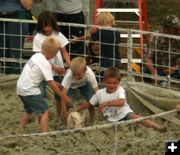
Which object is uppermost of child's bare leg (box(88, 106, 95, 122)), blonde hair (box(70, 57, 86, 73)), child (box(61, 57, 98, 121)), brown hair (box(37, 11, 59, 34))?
brown hair (box(37, 11, 59, 34))

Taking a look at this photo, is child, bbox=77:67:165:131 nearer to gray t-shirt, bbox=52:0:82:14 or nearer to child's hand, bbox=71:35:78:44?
child's hand, bbox=71:35:78:44

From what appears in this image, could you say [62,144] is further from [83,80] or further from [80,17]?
[80,17]

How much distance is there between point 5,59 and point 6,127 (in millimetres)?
1747

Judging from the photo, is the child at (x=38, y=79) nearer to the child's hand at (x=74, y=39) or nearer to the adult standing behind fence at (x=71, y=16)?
the child's hand at (x=74, y=39)

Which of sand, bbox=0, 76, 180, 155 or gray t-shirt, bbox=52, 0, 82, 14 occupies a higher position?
gray t-shirt, bbox=52, 0, 82, 14

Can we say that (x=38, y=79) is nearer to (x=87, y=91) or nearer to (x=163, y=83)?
(x=87, y=91)

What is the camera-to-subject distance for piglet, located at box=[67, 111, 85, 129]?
6.86 meters

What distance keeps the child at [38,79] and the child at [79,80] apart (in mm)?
247

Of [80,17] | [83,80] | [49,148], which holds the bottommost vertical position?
[49,148]

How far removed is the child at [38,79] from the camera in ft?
22.6

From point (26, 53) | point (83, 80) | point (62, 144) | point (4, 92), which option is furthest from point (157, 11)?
point (62, 144)

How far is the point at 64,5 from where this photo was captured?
9.25m

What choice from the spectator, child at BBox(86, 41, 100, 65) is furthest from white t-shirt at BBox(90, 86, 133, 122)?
child at BBox(86, 41, 100, 65)

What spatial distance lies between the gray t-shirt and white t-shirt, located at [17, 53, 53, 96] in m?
2.39
